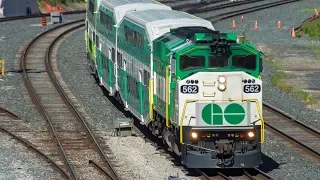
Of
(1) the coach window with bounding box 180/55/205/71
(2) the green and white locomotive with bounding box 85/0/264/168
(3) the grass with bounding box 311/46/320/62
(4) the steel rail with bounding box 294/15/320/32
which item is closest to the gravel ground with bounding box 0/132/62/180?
(2) the green and white locomotive with bounding box 85/0/264/168

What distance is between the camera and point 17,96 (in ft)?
101

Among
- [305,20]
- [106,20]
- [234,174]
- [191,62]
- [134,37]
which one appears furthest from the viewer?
[305,20]

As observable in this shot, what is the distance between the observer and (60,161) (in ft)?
69.0

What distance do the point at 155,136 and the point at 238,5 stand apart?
145ft

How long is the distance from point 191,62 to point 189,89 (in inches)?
24.2

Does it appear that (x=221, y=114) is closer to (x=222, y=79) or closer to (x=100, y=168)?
(x=222, y=79)

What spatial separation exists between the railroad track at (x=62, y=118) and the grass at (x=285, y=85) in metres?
8.15

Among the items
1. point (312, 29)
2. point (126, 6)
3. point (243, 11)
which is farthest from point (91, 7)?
point (243, 11)

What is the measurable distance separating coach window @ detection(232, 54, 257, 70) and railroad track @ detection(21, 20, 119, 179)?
3.60 metres

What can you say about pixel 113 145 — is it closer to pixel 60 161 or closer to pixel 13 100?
pixel 60 161

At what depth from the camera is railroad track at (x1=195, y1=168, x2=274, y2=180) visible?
19188mm

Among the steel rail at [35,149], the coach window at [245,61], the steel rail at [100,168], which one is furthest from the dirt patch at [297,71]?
the steel rail at [100,168]

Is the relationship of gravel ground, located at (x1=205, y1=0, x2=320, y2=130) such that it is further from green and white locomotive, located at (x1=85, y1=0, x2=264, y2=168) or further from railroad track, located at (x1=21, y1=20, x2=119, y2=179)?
green and white locomotive, located at (x1=85, y1=0, x2=264, y2=168)

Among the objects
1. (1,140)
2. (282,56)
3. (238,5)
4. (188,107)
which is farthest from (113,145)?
(238,5)
